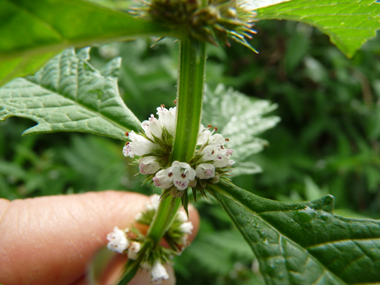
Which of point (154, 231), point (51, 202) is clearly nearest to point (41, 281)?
point (51, 202)

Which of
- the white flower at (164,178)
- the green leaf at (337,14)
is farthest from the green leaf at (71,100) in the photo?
the green leaf at (337,14)

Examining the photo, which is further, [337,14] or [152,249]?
[152,249]

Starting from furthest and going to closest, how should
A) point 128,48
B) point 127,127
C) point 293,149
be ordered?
point 128,48
point 293,149
point 127,127

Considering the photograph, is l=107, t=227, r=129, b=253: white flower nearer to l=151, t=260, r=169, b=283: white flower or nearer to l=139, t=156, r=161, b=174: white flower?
l=151, t=260, r=169, b=283: white flower

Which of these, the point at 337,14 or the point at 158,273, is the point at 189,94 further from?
the point at 158,273

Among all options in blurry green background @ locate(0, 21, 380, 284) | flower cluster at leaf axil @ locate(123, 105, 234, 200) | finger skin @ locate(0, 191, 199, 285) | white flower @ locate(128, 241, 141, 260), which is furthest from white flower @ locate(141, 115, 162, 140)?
blurry green background @ locate(0, 21, 380, 284)

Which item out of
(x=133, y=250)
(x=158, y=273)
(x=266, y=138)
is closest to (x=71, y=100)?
(x=133, y=250)

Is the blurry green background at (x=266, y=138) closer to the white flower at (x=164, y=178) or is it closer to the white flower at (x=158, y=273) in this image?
the white flower at (x=158, y=273)

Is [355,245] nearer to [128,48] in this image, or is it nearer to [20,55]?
[20,55]
